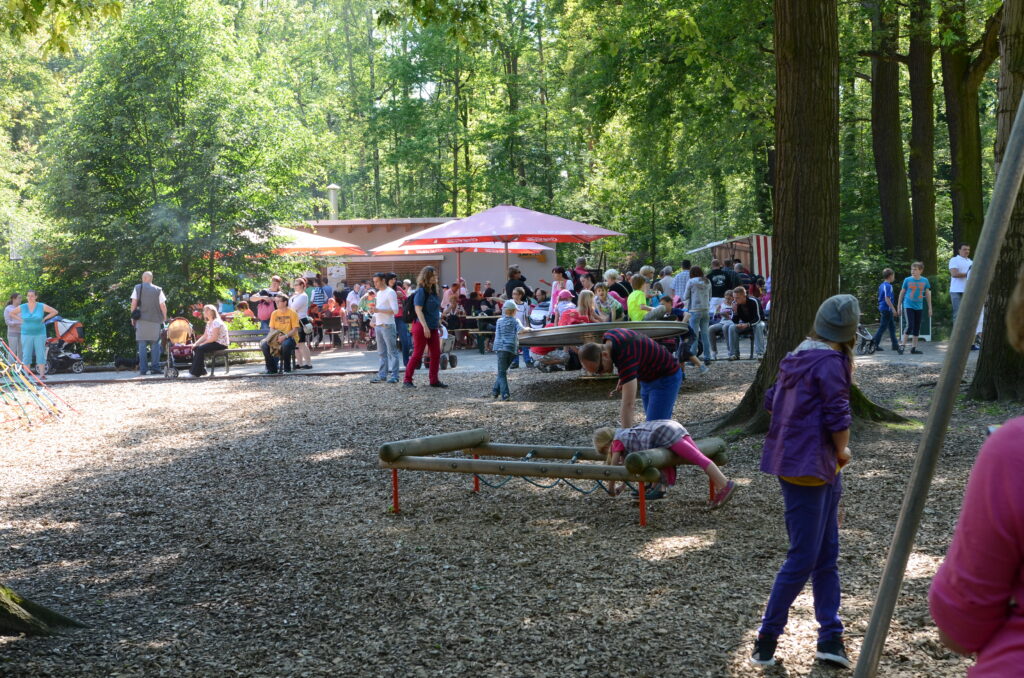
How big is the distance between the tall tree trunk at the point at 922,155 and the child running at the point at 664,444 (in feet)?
56.3

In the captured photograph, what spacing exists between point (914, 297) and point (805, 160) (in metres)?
9.47

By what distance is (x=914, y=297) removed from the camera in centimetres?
1803

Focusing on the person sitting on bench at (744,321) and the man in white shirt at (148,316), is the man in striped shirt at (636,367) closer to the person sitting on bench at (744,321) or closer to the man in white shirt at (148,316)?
the person sitting on bench at (744,321)

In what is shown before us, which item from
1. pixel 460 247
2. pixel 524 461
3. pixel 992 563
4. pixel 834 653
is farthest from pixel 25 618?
pixel 460 247

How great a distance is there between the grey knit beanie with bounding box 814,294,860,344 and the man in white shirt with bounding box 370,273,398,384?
41.1 feet

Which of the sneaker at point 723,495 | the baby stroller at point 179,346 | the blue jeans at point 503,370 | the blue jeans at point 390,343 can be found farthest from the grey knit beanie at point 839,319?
the baby stroller at point 179,346

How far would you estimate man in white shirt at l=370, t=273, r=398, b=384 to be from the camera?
16703mm

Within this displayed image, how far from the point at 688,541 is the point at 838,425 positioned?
2.41m

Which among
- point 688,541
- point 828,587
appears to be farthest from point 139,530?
point 828,587

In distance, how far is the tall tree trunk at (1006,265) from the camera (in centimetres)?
1065

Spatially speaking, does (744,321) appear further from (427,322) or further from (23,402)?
(23,402)

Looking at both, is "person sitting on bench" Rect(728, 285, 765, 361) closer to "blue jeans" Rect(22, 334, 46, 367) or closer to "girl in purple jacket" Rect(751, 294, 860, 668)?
"blue jeans" Rect(22, 334, 46, 367)

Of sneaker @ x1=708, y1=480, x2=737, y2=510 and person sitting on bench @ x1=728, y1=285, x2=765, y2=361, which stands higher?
person sitting on bench @ x1=728, y1=285, x2=765, y2=361

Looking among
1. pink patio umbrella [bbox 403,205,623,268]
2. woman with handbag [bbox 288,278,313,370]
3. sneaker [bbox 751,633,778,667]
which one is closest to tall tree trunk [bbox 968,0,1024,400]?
sneaker [bbox 751,633,778,667]
